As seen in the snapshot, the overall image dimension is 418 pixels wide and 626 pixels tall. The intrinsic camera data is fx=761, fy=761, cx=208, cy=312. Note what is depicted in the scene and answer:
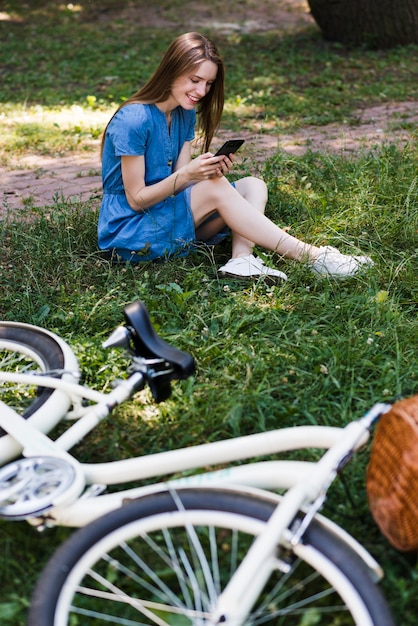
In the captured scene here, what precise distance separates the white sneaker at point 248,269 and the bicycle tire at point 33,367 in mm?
1008

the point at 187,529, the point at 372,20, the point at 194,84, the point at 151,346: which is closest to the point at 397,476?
the point at 187,529

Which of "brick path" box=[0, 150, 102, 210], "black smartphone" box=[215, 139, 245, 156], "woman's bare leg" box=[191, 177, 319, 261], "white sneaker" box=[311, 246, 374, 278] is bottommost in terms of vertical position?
"brick path" box=[0, 150, 102, 210]

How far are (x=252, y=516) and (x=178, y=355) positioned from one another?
0.57 metres

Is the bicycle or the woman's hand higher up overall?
the woman's hand

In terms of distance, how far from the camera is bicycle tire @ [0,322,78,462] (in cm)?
226

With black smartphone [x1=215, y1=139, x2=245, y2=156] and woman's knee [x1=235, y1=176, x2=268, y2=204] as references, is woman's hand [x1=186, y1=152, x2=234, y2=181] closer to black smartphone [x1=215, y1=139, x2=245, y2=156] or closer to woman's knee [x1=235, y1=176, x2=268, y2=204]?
black smartphone [x1=215, y1=139, x2=245, y2=156]

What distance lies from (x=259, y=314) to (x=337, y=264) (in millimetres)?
485

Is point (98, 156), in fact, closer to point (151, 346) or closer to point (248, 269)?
point (248, 269)

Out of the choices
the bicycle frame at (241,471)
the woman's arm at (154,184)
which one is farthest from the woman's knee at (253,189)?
the bicycle frame at (241,471)

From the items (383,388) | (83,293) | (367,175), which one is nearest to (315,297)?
(383,388)

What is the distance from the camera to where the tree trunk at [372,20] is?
793 centimetres

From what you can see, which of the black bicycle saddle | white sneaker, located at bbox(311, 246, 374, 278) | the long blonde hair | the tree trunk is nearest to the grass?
white sneaker, located at bbox(311, 246, 374, 278)

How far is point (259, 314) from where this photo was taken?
10.1ft

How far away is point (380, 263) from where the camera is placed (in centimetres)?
347
